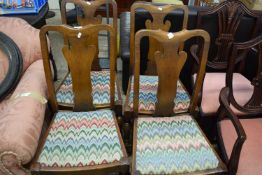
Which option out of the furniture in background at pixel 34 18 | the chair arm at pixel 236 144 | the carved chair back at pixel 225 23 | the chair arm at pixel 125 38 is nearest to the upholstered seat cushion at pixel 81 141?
the chair arm at pixel 236 144

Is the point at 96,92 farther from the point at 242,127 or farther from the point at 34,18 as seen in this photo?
the point at 34,18

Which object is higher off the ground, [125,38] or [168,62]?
[168,62]

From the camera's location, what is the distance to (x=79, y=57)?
48.3 inches

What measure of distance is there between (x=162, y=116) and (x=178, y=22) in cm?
78

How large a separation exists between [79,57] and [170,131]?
0.61 m

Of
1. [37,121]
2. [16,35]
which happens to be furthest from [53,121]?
[16,35]

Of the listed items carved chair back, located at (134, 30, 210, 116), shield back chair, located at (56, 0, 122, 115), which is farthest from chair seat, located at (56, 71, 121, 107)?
carved chair back, located at (134, 30, 210, 116)

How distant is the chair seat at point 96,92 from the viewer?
143 cm

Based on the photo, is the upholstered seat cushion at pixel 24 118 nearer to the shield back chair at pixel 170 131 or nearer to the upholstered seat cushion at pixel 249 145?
the shield back chair at pixel 170 131

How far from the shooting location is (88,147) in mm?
1147

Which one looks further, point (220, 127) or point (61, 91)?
point (61, 91)

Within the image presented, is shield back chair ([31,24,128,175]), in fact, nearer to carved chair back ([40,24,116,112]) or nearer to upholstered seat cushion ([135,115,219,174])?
carved chair back ([40,24,116,112])

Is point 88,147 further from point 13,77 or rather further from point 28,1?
point 28,1

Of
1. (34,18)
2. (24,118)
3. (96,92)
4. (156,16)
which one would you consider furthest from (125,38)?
(24,118)
